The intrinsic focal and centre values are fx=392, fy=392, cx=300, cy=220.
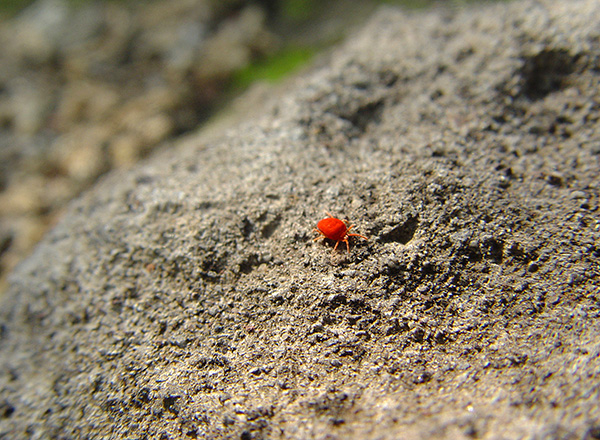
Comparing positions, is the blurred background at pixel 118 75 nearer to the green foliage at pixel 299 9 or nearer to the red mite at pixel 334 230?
the green foliage at pixel 299 9

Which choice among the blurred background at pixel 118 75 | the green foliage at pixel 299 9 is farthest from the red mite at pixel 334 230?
the green foliage at pixel 299 9

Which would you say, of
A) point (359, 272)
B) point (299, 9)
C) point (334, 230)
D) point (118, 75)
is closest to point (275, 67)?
point (299, 9)

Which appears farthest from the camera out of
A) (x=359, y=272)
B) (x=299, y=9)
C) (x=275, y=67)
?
(x=299, y=9)

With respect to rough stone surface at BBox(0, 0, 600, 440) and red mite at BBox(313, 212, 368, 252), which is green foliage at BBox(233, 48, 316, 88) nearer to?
rough stone surface at BBox(0, 0, 600, 440)

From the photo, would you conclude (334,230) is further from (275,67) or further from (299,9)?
(299,9)

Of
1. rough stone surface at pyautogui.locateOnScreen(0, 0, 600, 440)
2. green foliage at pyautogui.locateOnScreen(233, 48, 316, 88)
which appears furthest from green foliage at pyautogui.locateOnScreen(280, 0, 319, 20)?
rough stone surface at pyautogui.locateOnScreen(0, 0, 600, 440)
